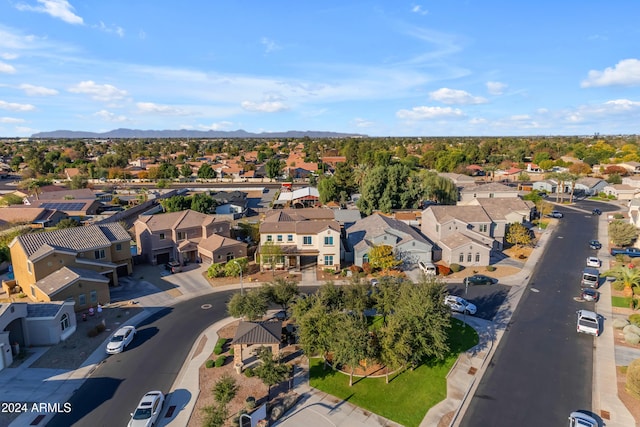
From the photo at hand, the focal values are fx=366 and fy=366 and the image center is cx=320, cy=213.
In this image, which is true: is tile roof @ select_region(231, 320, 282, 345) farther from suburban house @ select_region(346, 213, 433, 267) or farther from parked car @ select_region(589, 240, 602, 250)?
parked car @ select_region(589, 240, 602, 250)

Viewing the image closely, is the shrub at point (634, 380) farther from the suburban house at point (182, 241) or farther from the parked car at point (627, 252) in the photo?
the suburban house at point (182, 241)

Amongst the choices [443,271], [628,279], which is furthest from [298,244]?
[628,279]

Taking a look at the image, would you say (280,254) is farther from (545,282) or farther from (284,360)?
(545,282)

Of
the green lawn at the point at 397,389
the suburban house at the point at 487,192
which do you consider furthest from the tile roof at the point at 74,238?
the suburban house at the point at 487,192

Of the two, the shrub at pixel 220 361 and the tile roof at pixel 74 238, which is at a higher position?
the tile roof at pixel 74 238

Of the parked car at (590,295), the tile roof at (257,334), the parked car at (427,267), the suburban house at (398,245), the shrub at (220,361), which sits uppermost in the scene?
the suburban house at (398,245)

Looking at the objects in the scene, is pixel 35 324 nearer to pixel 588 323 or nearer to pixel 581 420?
pixel 581 420
